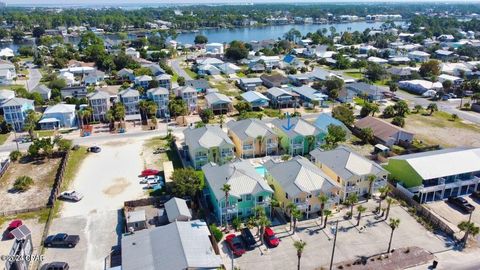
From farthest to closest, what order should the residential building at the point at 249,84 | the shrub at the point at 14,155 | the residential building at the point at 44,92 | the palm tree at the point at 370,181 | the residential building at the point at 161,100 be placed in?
the residential building at the point at 249,84 → the residential building at the point at 44,92 → the residential building at the point at 161,100 → the shrub at the point at 14,155 → the palm tree at the point at 370,181

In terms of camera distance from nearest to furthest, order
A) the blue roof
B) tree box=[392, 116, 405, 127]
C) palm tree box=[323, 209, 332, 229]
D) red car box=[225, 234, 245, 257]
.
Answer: red car box=[225, 234, 245, 257], palm tree box=[323, 209, 332, 229], the blue roof, tree box=[392, 116, 405, 127]

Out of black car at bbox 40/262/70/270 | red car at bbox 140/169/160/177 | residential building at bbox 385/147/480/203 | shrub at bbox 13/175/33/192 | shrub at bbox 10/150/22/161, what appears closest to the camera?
black car at bbox 40/262/70/270

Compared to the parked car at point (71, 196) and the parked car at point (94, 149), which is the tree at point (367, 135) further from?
the parked car at point (71, 196)

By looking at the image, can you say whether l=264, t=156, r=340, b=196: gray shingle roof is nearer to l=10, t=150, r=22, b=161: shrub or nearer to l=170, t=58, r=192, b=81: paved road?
l=10, t=150, r=22, b=161: shrub

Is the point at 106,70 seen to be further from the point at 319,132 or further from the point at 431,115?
the point at 431,115

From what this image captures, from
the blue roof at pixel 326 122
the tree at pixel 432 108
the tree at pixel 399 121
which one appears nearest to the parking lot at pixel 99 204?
the blue roof at pixel 326 122

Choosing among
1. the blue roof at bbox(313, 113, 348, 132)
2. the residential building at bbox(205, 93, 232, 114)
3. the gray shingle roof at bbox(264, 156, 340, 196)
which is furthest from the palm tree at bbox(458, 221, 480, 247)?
the residential building at bbox(205, 93, 232, 114)

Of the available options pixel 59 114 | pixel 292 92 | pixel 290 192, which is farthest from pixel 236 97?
pixel 290 192
